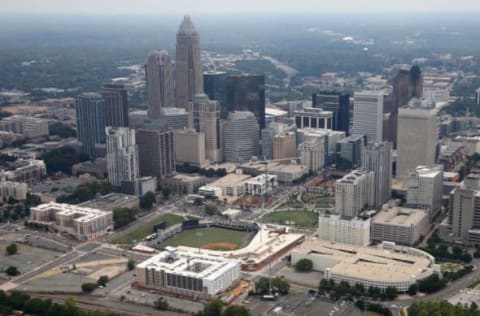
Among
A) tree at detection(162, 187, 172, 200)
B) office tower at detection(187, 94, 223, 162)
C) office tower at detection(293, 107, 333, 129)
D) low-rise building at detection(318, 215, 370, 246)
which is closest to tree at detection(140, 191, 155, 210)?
tree at detection(162, 187, 172, 200)

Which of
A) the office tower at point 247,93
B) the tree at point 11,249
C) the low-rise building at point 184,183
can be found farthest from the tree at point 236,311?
the office tower at point 247,93

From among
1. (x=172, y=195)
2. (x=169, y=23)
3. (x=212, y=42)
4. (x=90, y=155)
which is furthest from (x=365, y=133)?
(x=212, y=42)

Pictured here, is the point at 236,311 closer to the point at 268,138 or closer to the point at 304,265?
the point at 304,265

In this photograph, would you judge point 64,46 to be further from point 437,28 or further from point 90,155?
point 437,28

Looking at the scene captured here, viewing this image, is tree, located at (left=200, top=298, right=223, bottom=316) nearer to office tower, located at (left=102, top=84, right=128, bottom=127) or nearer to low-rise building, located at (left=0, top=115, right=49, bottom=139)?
office tower, located at (left=102, top=84, right=128, bottom=127)

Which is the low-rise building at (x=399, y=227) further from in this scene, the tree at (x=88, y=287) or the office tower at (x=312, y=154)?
the tree at (x=88, y=287)

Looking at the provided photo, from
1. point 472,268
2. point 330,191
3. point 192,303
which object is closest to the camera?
point 192,303
